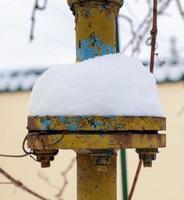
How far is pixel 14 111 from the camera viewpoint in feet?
12.8

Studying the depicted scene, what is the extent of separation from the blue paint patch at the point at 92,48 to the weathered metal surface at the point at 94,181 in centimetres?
18

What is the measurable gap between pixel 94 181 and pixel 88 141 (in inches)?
3.8

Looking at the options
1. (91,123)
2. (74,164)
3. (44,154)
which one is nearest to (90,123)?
(91,123)

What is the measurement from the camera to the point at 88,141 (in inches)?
30.3

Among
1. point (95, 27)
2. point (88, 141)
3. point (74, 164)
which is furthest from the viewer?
point (74, 164)

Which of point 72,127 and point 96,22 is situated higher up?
point 96,22

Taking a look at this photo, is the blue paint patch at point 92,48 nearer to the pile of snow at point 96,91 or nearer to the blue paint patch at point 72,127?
the pile of snow at point 96,91

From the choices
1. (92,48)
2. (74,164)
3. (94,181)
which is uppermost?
(92,48)

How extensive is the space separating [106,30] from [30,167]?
120 inches

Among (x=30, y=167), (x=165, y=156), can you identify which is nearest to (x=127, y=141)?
(x=165, y=156)

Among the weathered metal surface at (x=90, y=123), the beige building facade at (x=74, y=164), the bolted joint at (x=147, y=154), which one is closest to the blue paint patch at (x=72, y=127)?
the weathered metal surface at (x=90, y=123)

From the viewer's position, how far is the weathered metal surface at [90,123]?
2.54 feet

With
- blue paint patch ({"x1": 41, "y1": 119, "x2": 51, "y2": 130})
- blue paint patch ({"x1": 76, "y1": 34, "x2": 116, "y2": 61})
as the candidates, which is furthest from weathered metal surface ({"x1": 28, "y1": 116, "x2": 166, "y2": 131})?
blue paint patch ({"x1": 76, "y1": 34, "x2": 116, "y2": 61})

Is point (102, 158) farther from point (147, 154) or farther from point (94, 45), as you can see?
point (94, 45)
